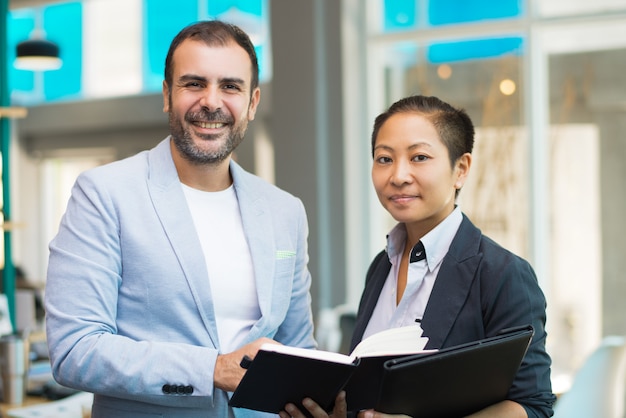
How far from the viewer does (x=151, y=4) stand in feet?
28.6

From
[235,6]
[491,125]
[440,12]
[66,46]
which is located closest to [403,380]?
[491,125]

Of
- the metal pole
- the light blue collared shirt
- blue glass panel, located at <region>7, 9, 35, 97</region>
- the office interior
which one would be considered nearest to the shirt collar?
the light blue collared shirt

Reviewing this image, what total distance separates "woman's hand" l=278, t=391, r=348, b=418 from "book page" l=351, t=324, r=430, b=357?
4.6 inches

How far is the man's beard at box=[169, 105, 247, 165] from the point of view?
189 cm

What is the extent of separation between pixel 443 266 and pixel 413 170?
0.21 meters

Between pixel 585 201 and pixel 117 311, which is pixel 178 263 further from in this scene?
pixel 585 201

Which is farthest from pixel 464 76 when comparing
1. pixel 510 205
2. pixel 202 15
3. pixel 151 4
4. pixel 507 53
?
pixel 151 4

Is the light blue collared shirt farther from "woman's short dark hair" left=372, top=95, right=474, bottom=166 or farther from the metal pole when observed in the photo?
the metal pole

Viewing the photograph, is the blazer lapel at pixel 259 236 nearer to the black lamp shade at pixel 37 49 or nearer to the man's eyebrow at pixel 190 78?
the man's eyebrow at pixel 190 78

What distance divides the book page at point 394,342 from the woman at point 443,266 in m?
0.08

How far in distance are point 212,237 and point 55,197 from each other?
27.7 feet

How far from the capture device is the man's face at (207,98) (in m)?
1.88

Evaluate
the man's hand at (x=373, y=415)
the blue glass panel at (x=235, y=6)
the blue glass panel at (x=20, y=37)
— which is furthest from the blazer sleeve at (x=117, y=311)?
the blue glass panel at (x=20, y=37)

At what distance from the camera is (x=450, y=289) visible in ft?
5.38
